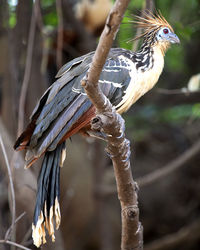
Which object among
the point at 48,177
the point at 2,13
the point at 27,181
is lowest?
the point at 27,181

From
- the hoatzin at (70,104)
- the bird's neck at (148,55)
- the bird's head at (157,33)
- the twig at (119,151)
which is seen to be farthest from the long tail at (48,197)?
the bird's head at (157,33)

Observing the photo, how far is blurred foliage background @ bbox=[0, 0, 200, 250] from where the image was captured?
412cm

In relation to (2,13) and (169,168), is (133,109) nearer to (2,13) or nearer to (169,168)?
(169,168)

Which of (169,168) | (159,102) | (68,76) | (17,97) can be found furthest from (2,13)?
(159,102)

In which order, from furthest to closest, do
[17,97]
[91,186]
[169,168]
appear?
[91,186]
[169,168]
[17,97]

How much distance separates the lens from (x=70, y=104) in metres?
2.99

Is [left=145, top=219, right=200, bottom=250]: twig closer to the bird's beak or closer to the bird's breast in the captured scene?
the bird's breast

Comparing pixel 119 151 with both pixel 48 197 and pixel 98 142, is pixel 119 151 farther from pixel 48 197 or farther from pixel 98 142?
pixel 98 142

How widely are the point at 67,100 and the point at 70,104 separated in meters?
0.04

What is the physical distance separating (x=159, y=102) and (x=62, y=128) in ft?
12.4

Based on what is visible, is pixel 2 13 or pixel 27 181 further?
pixel 2 13

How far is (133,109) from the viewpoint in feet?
21.0

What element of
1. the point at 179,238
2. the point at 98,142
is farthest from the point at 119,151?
the point at 179,238

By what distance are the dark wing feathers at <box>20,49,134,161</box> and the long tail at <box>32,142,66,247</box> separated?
12 centimetres
